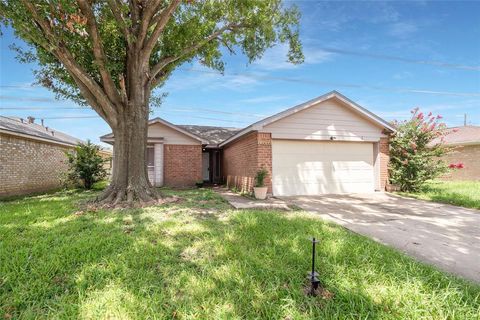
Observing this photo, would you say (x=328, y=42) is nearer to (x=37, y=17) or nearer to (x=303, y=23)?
(x=303, y=23)

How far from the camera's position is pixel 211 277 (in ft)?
9.71

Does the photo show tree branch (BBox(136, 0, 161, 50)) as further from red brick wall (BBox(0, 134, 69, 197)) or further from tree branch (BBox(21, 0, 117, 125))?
red brick wall (BBox(0, 134, 69, 197))

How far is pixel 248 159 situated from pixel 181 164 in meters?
4.93

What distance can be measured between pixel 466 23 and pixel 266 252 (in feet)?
47.4

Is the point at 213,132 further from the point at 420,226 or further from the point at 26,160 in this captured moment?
the point at 420,226

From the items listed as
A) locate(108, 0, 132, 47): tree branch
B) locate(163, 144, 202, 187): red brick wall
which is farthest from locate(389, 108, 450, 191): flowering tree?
locate(108, 0, 132, 47): tree branch

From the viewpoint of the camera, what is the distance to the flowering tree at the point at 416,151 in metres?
10.4

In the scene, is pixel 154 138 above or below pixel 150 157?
above

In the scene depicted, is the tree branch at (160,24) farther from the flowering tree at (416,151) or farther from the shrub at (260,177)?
the flowering tree at (416,151)

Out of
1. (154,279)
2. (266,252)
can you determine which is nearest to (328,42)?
(266,252)

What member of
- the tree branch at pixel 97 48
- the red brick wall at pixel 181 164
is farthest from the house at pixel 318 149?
the tree branch at pixel 97 48

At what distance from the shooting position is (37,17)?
6359 mm

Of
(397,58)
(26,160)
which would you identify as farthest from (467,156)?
(26,160)

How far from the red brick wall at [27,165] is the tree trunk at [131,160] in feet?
A: 20.7
